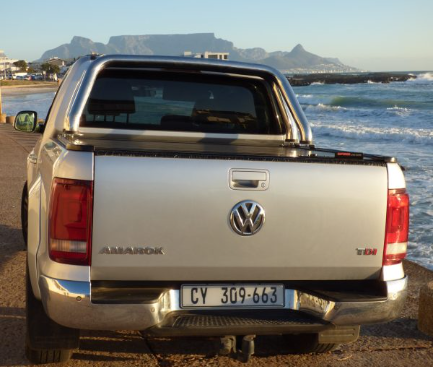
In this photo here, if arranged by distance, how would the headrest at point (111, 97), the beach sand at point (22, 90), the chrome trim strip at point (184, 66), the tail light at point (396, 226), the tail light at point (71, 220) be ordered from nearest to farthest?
the tail light at point (71, 220) < the tail light at point (396, 226) < the chrome trim strip at point (184, 66) < the headrest at point (111, 97) < the beach sand at point (22, 90)

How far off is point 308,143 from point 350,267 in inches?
68.1

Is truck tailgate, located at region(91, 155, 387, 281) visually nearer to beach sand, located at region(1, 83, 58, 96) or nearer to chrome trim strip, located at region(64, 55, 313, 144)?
chrome trim strip, located at region(64, 55, 313, 144)

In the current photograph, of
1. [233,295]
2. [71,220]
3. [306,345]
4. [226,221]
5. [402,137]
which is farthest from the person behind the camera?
[402,137]

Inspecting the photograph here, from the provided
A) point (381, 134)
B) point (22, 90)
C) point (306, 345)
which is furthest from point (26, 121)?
point (22, 90)

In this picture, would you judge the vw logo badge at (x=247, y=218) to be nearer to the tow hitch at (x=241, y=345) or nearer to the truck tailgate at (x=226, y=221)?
the truck tailgate at (x=226, y=221)

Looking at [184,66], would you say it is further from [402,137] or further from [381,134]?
[381,134]

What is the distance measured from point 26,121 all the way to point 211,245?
2827mm

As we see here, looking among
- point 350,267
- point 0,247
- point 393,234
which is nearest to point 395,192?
point 393,234

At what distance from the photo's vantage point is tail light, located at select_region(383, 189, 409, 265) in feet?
11.7

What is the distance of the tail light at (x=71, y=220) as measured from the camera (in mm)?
3176

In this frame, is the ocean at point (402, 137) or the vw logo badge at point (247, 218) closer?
the vw logo badge at point (247, 218)

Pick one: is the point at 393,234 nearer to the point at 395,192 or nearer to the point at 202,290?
the point at 395,192

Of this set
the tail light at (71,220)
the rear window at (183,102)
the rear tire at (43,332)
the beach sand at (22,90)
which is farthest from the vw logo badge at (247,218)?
the beach sand at (22,90)

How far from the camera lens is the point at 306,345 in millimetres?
4375
